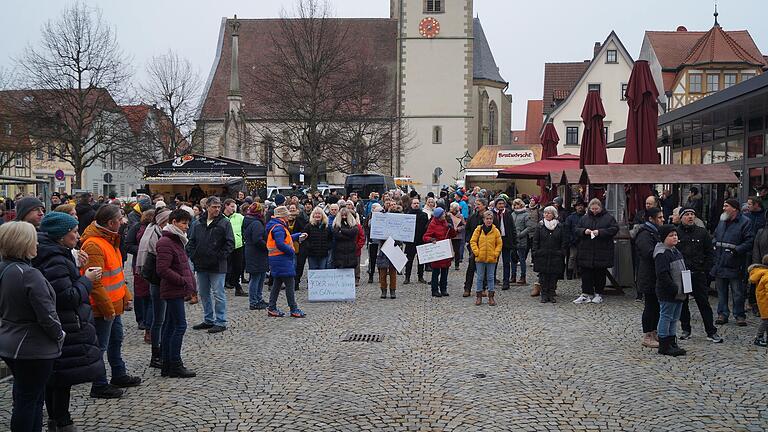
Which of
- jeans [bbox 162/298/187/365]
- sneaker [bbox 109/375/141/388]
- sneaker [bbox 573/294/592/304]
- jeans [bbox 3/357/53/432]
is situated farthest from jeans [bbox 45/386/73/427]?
sneaker [bbox 573/294/592/304]

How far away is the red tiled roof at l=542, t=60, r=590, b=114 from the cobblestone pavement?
4864cm

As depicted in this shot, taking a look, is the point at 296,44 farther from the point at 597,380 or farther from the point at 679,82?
the point at 597,380

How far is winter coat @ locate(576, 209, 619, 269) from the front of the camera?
41.1ft

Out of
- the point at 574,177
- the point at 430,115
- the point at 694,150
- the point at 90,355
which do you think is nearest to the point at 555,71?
the point at 430,115

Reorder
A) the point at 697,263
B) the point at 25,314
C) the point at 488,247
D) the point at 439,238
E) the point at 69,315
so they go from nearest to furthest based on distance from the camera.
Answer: the point at 25,314 → the point at 69,315 → the point at 697,263 → the point at 488,247 → the point at 439,238

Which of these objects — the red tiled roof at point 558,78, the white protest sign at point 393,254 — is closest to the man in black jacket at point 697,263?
the white protest sign at point 393,254

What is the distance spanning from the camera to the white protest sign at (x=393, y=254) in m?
13.6

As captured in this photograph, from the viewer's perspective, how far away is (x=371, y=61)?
59938mm

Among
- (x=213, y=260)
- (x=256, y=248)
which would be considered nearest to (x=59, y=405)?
(x=213, y=260)

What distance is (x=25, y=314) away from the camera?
16.9ft

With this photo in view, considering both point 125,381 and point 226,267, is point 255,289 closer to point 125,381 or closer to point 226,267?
point 226,267

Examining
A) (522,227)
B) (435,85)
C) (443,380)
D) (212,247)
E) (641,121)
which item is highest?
(435,85)

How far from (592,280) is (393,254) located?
346 cm

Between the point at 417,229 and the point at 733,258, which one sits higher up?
the point at 417,229
